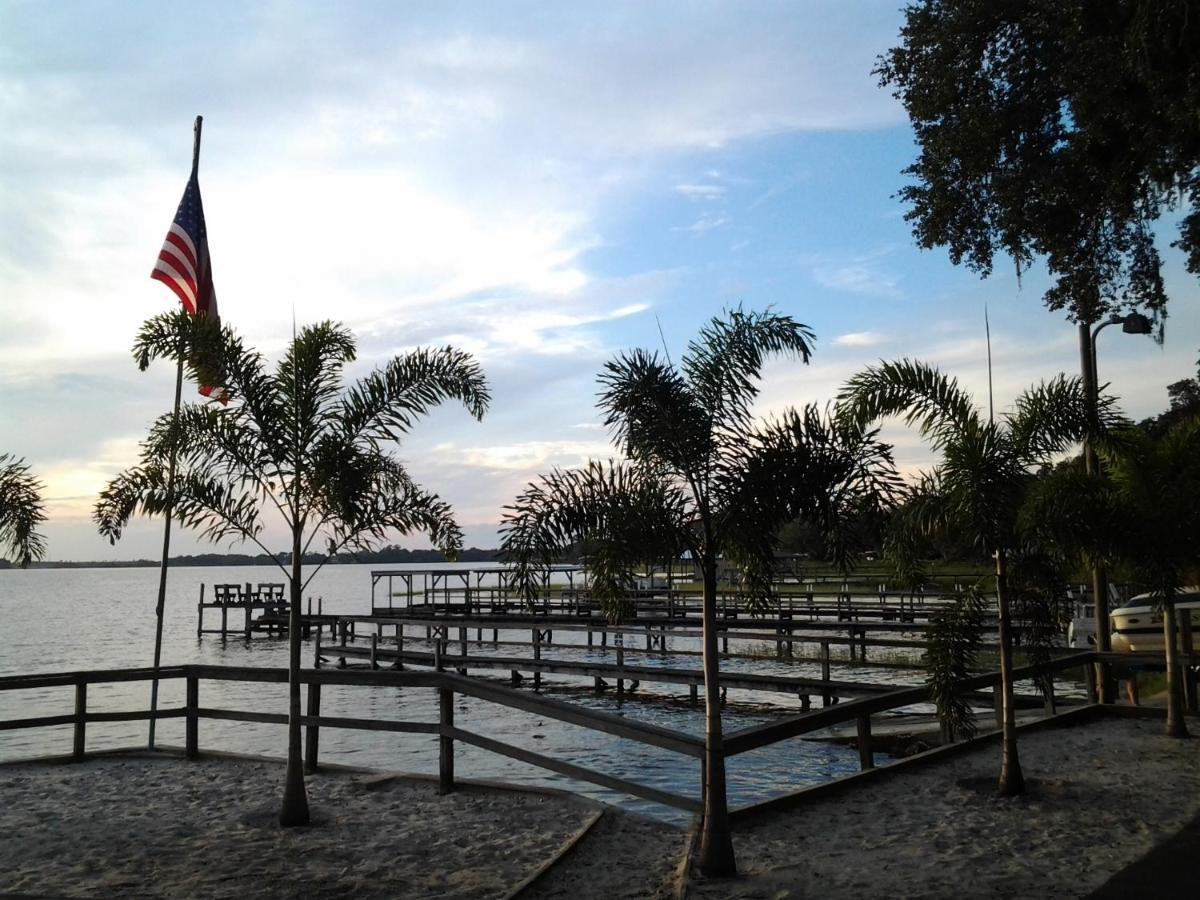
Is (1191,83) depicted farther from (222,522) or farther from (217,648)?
(217,648)

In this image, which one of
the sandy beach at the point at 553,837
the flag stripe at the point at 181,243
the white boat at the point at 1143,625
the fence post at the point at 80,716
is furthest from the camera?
the white boat at the point at 1143,625

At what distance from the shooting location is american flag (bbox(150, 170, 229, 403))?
40.8ft

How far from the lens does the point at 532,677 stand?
28750 millimetres

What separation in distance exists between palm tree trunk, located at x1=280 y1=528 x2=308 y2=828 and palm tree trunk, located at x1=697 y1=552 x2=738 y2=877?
11.8ft

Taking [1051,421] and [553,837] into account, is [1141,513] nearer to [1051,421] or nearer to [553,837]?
[1051,421]

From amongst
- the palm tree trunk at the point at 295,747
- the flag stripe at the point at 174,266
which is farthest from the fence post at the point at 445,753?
the flag stripe at the point at 174,266

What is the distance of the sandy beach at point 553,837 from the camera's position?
652 cm

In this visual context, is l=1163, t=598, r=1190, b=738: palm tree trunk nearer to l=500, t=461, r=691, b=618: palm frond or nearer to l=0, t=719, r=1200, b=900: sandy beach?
l=0, t=719, r=1200, b=900: sandy beach

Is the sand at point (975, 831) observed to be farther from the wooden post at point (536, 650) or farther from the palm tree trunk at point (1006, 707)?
the wooden post at point (536, 650)

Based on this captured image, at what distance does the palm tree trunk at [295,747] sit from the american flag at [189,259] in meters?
4.77

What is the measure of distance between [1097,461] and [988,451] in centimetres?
551

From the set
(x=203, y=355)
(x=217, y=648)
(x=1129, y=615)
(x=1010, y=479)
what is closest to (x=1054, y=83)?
(x=1010, y=479)

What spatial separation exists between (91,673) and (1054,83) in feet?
50.1

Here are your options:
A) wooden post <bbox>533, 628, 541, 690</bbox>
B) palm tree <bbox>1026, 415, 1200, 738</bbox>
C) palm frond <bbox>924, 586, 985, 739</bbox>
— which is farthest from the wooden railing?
wooden post <bbox>533, 628, 541, 690</bbox>
